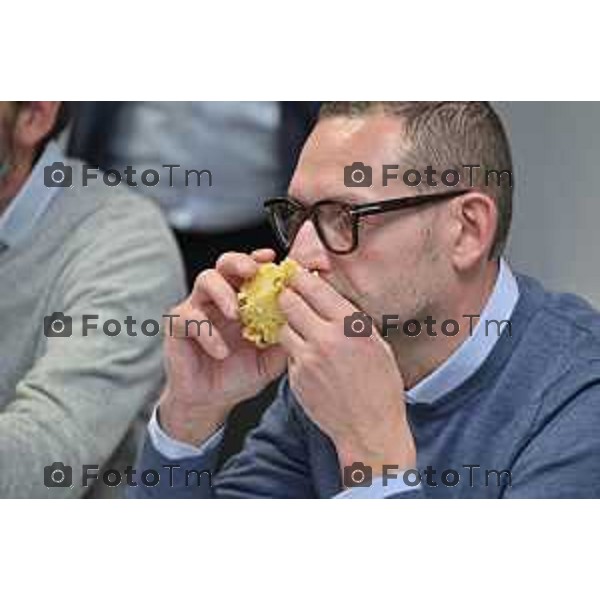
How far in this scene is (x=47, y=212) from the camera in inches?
39.3

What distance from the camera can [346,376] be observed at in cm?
85

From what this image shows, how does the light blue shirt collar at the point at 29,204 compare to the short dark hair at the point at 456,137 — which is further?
the light blue shirt collar at the point at 29,204

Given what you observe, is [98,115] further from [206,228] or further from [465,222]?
[465,222]

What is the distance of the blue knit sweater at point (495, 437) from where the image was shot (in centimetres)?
84
